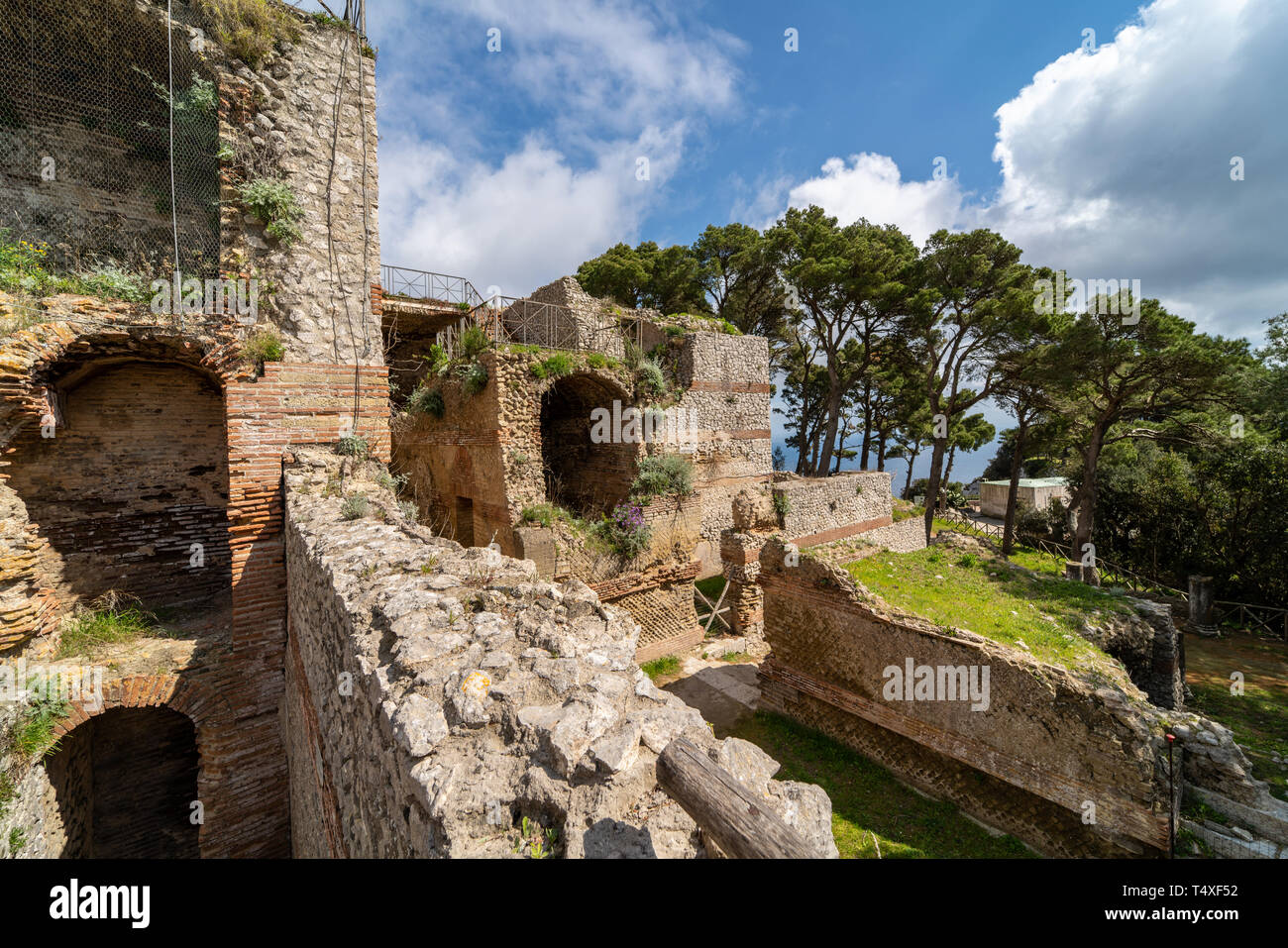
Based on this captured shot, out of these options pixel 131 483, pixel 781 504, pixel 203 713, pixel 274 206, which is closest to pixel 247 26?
pixel 274 206

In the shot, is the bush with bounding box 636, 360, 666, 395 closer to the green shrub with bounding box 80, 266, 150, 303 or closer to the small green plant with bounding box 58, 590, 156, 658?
the green shrub with bounding box 80, 266, 150, 303

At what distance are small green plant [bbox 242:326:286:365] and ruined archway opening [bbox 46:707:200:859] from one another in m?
5.38

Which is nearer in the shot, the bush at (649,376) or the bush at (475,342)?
the bush at (475,342)

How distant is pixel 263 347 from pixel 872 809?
1031 cm

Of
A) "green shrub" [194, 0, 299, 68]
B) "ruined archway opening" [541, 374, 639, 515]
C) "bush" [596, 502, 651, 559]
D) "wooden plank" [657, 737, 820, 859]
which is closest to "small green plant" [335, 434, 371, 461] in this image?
"green shrub" [194, 0, 299, 68]

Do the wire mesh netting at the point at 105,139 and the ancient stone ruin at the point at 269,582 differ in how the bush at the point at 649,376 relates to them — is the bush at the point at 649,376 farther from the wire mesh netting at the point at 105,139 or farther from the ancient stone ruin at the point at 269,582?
the wire mesh netting at the point at 105,139

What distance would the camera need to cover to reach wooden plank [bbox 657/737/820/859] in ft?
4.68

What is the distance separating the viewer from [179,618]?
6.88 metres

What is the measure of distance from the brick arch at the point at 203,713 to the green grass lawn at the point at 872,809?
752 centimetres

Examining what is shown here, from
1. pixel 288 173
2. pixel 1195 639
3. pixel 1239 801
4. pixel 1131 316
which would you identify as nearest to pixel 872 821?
pixel 1239 801

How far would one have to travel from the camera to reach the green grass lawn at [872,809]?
6242 millimetres

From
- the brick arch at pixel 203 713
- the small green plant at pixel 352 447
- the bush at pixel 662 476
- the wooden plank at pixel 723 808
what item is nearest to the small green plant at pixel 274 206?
the small green plant at pixel 352 447

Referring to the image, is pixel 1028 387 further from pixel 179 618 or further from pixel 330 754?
pixel 179 618

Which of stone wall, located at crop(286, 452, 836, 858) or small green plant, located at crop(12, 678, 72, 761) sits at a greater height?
stone wall, located at crop(286, 452, 836, 858)
